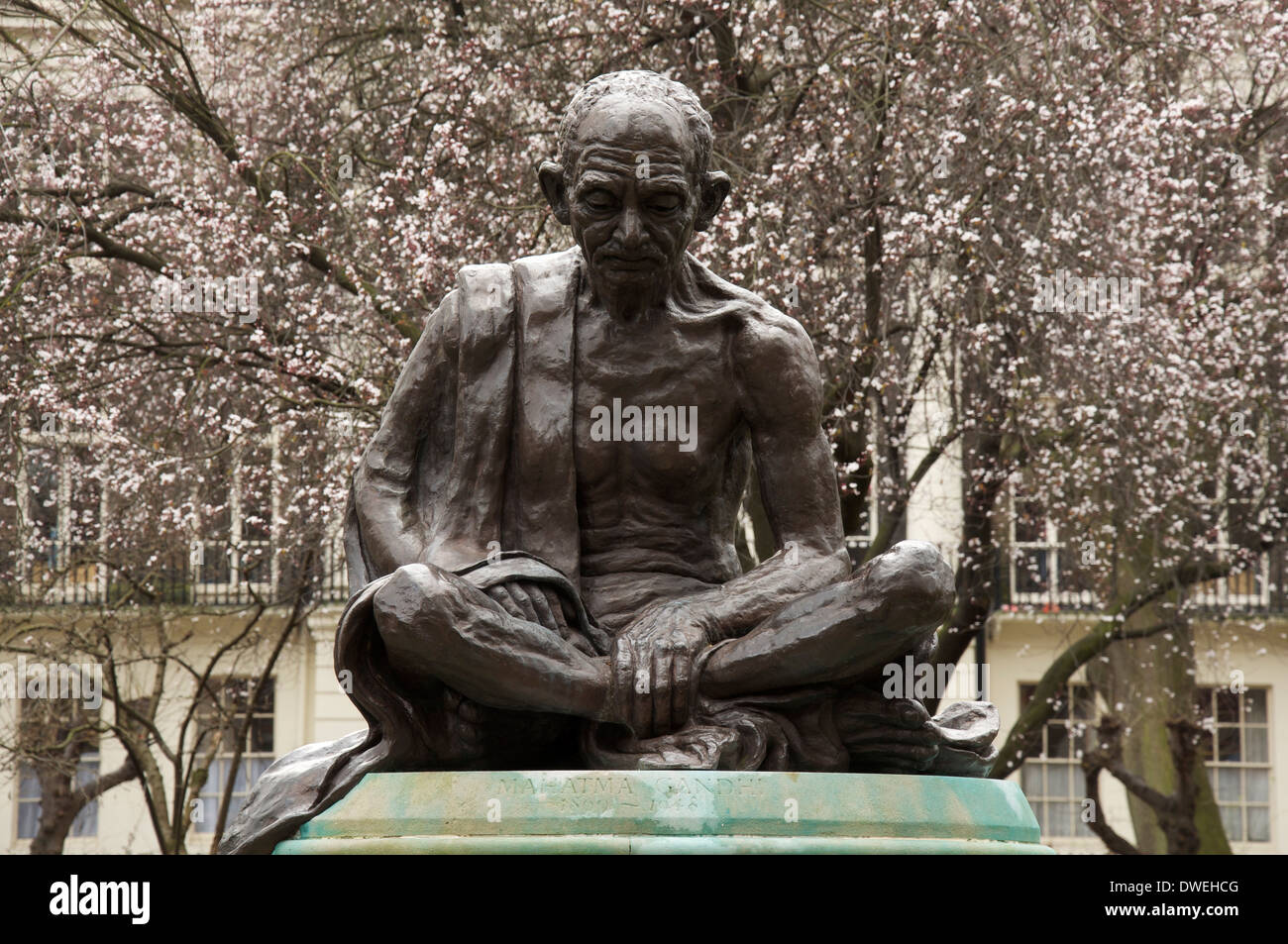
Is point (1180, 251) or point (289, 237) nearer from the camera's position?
point (289, 237)

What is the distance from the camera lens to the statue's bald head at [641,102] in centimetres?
584

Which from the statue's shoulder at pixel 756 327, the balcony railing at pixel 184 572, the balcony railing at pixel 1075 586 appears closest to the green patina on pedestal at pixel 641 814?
the statue's shoulder at pixel 756 327

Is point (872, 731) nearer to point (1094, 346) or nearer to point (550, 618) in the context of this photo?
point (550, 618)

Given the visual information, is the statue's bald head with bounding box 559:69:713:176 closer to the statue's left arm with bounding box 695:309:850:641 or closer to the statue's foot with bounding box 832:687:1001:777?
the statue's left arm with bounding box 695:309:850:641

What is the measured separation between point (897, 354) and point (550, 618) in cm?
939

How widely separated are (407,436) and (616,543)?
28.1 inches

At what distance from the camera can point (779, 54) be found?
47.2 feet

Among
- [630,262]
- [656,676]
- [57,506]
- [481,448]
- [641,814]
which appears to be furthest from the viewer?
[57,506]

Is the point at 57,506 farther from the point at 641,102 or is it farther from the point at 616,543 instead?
the point at 641,102

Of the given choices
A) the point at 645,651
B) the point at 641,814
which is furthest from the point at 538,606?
the point at 641,814

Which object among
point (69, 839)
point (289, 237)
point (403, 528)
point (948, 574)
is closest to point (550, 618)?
point (403, 528)

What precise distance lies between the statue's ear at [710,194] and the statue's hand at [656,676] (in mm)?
1252

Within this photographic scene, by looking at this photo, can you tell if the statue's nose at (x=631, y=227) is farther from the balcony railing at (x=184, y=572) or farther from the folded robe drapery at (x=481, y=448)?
the balcony railing at (x=184, y=572)

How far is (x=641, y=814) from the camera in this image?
16.7 feet
